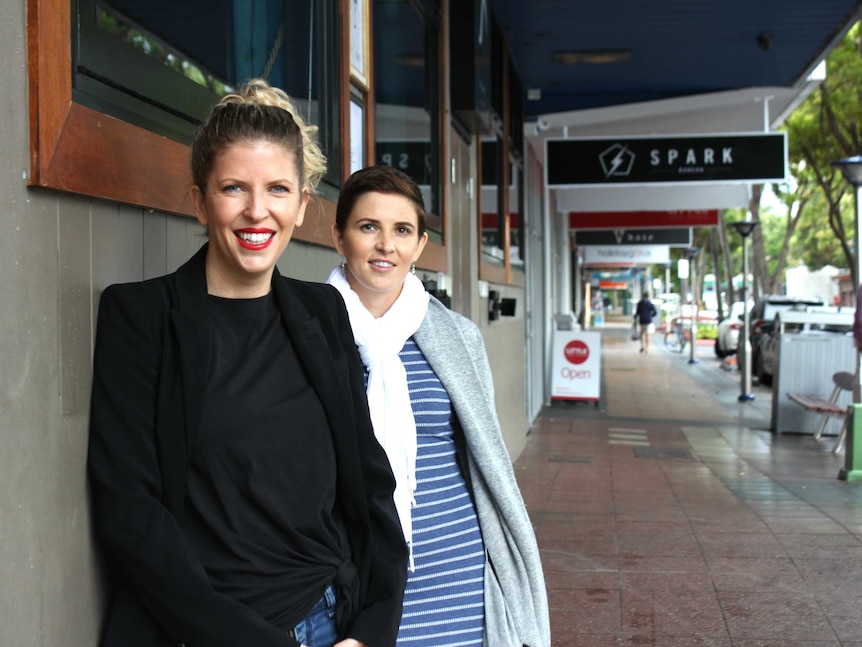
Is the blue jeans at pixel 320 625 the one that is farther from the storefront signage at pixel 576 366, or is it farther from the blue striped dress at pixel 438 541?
the storefront signage at pixel 576 366

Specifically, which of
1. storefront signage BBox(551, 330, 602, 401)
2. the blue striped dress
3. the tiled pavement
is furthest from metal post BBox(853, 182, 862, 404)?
the blue striped dress

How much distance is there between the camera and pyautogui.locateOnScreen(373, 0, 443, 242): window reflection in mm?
5773

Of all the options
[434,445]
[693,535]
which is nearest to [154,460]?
[434,445]

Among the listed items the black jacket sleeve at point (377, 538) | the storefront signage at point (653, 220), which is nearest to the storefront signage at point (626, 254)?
the storefront signage at point (653, 220)

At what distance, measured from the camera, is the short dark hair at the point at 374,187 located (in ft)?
8.56

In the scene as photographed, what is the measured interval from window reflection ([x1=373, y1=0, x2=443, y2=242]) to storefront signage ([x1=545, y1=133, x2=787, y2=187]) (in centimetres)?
633

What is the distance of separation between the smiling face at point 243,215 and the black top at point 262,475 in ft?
0.14

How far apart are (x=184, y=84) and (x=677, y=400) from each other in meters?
16.5

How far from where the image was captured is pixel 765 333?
24.0m

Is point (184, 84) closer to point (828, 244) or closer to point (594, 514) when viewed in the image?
point (594, 514)

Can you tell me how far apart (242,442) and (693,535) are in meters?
5.85

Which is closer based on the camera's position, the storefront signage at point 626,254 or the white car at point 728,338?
the white car at point 728,338

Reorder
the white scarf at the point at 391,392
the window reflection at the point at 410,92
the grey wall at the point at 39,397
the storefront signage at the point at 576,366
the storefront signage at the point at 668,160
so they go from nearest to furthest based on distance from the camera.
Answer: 1. the grey wall at the point at 39,397
2. the white scarf at the point at 391,392
3. the window reflection at the point at 410,92
4. the storefront signage at the point at 668,160
5. the storefront signage at the point at 576,366

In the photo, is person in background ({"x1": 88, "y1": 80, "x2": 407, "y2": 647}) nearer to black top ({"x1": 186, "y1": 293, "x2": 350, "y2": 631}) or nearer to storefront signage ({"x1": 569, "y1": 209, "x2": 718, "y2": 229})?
black top ({"x1": 186, "y1": 293, "x2": 350, "y2": 631})
